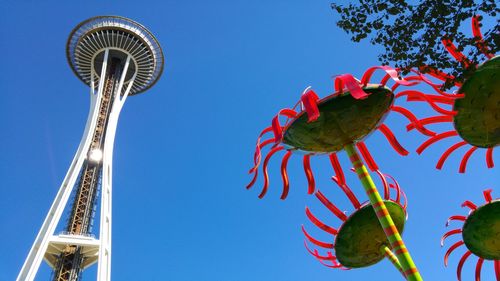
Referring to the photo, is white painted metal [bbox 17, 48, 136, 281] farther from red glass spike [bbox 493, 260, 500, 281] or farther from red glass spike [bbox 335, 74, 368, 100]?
red glass spike [bbox 335, 74, 368, 100]

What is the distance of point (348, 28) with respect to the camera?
8055mm

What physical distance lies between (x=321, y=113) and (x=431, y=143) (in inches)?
114

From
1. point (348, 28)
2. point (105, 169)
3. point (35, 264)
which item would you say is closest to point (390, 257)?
point (348, 28)

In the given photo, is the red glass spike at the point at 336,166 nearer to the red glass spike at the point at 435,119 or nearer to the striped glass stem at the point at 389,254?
the striped glass stem at the point at 389,254

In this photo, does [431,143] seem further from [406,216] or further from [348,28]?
[348,28]

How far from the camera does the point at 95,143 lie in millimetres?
34250

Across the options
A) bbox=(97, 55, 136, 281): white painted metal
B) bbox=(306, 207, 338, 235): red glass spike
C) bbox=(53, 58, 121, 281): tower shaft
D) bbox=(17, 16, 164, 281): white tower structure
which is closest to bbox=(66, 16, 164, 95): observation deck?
bbox=(17, 16, 164, 281): white tower structure

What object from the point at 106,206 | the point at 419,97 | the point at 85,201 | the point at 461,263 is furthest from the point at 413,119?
the point at 85,201

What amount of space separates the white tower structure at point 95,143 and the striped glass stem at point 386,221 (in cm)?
2110

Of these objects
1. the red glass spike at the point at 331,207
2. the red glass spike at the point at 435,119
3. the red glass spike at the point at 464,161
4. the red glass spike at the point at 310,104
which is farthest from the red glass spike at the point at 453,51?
the red glass spike at the point at 331,207

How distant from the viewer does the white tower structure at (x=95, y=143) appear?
2719 cm

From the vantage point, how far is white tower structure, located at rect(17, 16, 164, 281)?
89.2ft

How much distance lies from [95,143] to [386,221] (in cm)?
2915

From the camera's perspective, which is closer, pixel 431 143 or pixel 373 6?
pixel 373 6
